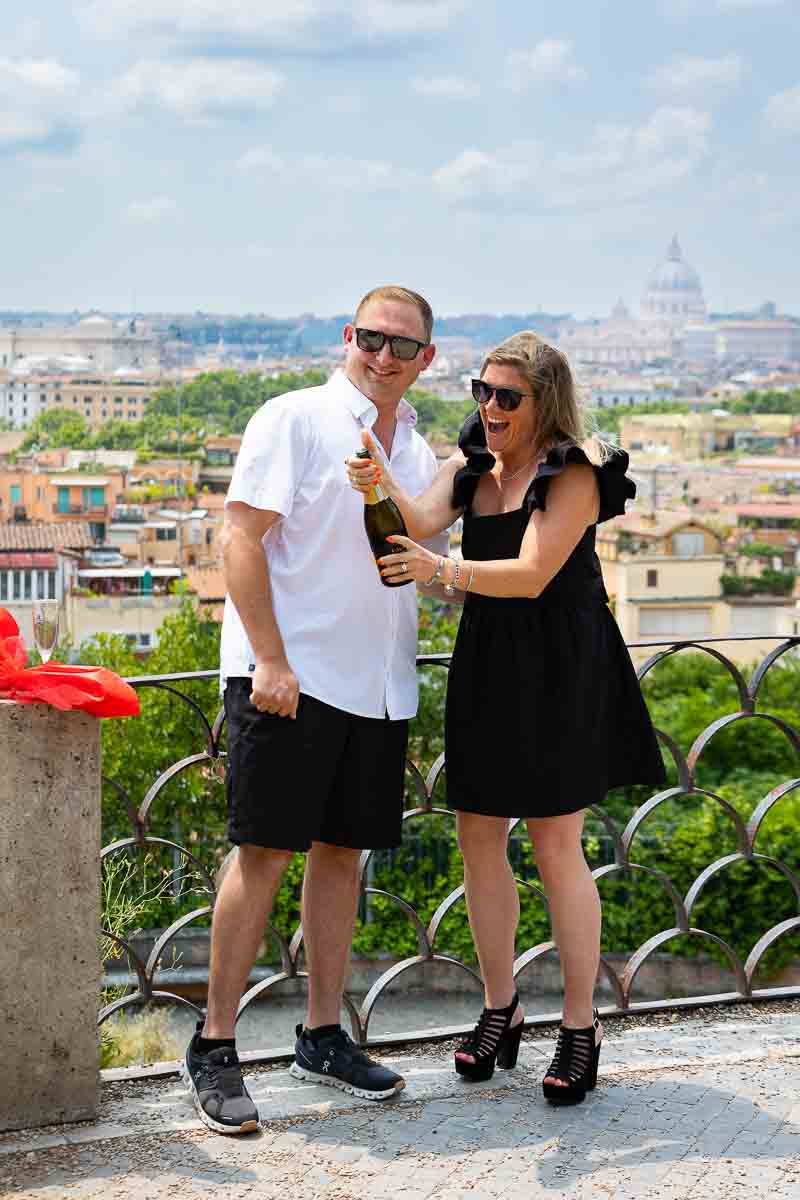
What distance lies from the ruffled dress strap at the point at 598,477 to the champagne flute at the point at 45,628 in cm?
74

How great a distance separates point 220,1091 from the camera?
2537 mm

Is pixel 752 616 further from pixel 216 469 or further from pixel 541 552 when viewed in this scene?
pixel 541 552

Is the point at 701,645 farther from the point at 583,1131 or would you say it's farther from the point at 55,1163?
the point at 55,1163

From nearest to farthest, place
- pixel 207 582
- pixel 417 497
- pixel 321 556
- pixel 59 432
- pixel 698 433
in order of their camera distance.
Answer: pixel 321 556, pixel 417 497, pixel 207 582, pixel 59 432, pixel 698 433

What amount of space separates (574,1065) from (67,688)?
0.98 meters

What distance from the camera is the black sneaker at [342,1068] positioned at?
2.64 m

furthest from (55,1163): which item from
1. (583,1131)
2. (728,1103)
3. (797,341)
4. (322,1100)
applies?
(797,341)

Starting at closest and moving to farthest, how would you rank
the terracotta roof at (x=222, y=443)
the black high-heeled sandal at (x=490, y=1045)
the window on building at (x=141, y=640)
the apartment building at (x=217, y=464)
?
the black high-heeled sandal at (x=490, y=1045) → the window on building at (x=141, y=640) → the apartment building at (x=217, y=464) → the terracotta roof at (x=222, y=443)

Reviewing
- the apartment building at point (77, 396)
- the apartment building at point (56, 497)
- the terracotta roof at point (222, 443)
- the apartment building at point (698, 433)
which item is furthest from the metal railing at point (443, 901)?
the apartment building at point (77, 396)

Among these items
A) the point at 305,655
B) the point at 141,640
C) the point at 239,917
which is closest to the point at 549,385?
the point at 305,655

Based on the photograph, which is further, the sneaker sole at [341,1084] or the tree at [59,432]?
the tree at [59,432]

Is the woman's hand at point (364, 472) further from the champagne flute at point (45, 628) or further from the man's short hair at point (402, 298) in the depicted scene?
the champagne flute at point (45, 628)

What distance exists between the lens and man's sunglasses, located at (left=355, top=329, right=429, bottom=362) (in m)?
2.52

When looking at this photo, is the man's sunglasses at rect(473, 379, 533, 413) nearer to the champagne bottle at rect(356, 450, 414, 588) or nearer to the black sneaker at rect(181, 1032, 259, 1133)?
the champagne bottle at rect(356, 450, 414, 588)
